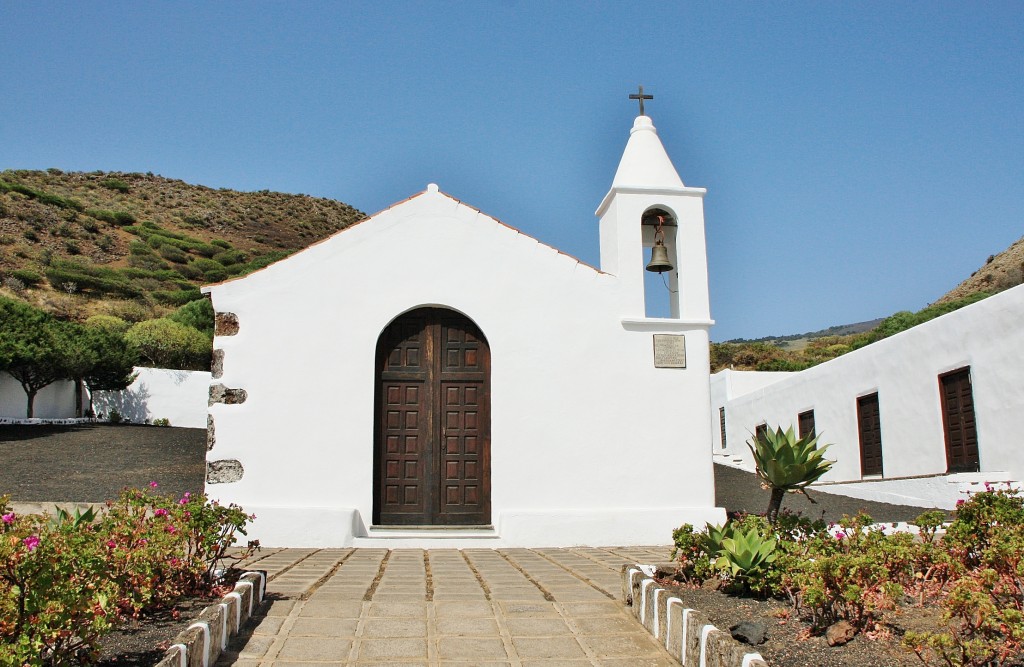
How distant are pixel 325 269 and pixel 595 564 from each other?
5010 mm

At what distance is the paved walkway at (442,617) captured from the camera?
4680mm

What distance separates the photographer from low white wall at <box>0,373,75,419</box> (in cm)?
2084

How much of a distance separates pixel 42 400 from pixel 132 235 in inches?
1357

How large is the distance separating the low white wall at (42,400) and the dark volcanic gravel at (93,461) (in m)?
2.51

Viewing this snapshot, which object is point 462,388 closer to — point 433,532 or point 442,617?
point 433,532

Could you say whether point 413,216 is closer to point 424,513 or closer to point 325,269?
point 325,269

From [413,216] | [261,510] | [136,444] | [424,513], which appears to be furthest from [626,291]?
[136,444]

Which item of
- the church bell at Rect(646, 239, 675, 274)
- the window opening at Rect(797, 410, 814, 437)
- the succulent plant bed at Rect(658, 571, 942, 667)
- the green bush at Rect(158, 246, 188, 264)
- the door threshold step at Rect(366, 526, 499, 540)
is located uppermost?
the green bush at Rect(158, 246, 188, 264)


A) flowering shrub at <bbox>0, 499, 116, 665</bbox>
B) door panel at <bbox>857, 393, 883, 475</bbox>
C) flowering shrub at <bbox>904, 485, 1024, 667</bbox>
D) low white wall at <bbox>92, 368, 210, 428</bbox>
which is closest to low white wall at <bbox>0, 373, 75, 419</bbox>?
low white wall at <bbox>92, 368, 210, 428</bbox>

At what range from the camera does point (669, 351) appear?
1059cm

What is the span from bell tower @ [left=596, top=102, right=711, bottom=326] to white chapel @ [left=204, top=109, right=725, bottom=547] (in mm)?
42

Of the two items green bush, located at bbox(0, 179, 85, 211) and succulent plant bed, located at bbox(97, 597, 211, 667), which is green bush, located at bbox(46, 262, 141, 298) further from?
succulent plant bed, located at bbox(97, 597, 211, 667)

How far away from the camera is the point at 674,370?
1055 centimetres

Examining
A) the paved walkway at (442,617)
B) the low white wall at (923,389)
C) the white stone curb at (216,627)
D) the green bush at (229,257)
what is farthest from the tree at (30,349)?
the green bush at (229,257)
